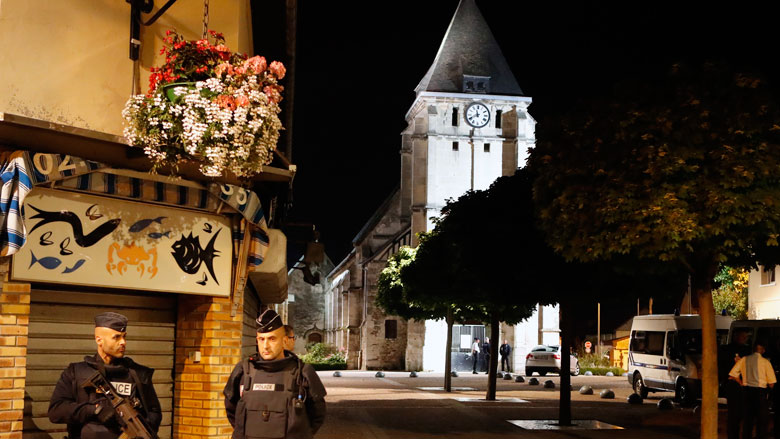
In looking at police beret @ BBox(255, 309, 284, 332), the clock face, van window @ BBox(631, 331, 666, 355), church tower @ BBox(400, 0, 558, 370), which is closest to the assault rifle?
police beret @ BBox(255, 309, 284, 332)

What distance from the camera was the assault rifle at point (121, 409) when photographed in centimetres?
612

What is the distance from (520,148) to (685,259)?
177 feet

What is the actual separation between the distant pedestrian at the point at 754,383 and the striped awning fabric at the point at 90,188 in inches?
380

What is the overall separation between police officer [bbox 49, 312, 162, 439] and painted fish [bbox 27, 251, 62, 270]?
1682mm

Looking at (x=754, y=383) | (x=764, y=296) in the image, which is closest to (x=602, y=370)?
(x=764, y=296)

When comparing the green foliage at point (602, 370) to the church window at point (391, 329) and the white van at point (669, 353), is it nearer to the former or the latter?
the white van at point (669, 353)

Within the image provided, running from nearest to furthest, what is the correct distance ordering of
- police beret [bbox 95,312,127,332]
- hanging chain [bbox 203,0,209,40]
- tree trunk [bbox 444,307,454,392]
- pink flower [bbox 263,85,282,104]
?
police beret [bbox 95,312,127,332], pink flower [bbox 263,85,282,104], hanging chain [bbox 203,0,209,40], tree trunk [bbox 444,307,454,392]

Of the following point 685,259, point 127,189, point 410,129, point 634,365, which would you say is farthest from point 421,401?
point 410,129

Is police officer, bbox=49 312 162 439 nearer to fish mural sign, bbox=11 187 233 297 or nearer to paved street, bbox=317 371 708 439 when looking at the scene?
fish mural sign, bbox=11 187 233 297

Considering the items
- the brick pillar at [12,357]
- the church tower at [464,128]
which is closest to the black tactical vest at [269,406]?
the brick pillar at [12,357]

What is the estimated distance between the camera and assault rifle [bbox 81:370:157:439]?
6121 mm

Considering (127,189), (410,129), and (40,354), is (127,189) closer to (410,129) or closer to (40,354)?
(40,354)

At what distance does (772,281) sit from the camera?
140 ft

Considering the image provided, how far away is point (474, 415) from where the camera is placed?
22.6m
